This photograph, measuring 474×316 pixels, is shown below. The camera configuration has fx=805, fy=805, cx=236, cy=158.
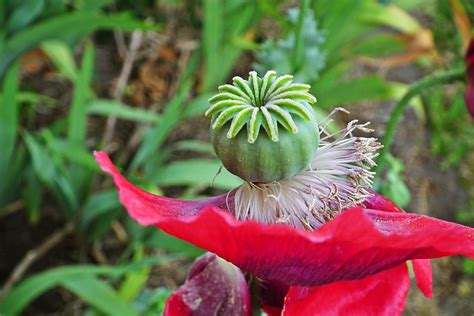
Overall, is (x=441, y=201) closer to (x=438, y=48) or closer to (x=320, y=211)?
(x=438, y=48)

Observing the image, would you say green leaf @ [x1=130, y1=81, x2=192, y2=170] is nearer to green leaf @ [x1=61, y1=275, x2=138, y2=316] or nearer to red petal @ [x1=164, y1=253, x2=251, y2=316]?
green leaf @ [x1=61, y1=275, x2=138, y2=316]

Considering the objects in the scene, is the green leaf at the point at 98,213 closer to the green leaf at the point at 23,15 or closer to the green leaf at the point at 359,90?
the green leaf at the point at 23,15

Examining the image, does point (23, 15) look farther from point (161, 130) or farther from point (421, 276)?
point (421, 276)

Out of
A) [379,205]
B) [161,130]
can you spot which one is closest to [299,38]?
[161,130]

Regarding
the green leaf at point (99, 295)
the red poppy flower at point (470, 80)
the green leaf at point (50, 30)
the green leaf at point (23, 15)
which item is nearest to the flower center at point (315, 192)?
the red poppy flower at point (470, 80)

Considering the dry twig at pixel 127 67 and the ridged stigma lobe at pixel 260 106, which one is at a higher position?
the ridged stigma lobe at pixel 260 106

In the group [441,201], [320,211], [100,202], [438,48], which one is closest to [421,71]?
[438,48]
